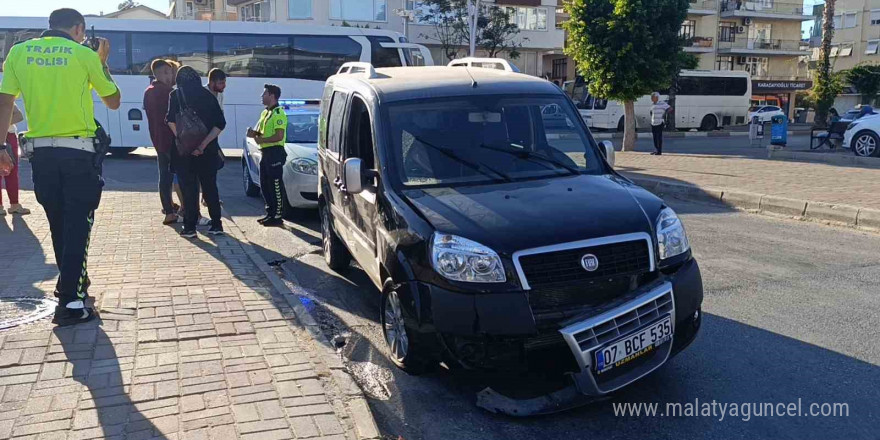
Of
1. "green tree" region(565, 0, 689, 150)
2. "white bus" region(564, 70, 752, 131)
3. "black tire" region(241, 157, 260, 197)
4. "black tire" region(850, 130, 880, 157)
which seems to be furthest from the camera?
"white bus" region(564, 70, 752, 131)

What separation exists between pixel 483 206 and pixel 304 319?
170cm

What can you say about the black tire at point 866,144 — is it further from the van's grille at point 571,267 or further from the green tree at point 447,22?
the green tree at point 447,22

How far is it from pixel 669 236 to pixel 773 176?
402 inches

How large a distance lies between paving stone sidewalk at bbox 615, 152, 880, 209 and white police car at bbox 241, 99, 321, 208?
6.52 metres

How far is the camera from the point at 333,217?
669 centimetres

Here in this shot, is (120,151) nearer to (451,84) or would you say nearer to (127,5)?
(451,84)

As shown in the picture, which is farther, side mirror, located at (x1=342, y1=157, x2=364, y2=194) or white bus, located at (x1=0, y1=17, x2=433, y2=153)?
white bus, located at (x1=0, y1=17, x2=433, y2=153)

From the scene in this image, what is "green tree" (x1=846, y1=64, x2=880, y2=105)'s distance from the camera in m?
55.1

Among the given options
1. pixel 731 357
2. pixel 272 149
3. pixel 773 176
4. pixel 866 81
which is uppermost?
pixel 866 81

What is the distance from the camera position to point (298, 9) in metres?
44.0

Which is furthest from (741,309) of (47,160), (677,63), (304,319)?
(677,63)

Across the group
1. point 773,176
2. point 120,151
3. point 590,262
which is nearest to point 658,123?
point 773,176

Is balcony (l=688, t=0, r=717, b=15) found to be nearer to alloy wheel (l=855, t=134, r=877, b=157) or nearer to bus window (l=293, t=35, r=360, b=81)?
alloy wheel (l=855, t=134, r=877, b=157)

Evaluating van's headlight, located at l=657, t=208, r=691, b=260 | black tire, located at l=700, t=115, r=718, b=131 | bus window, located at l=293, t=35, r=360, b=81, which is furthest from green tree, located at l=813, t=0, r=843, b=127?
van's headlight, located at l=657, t=208, r=691, b=260
